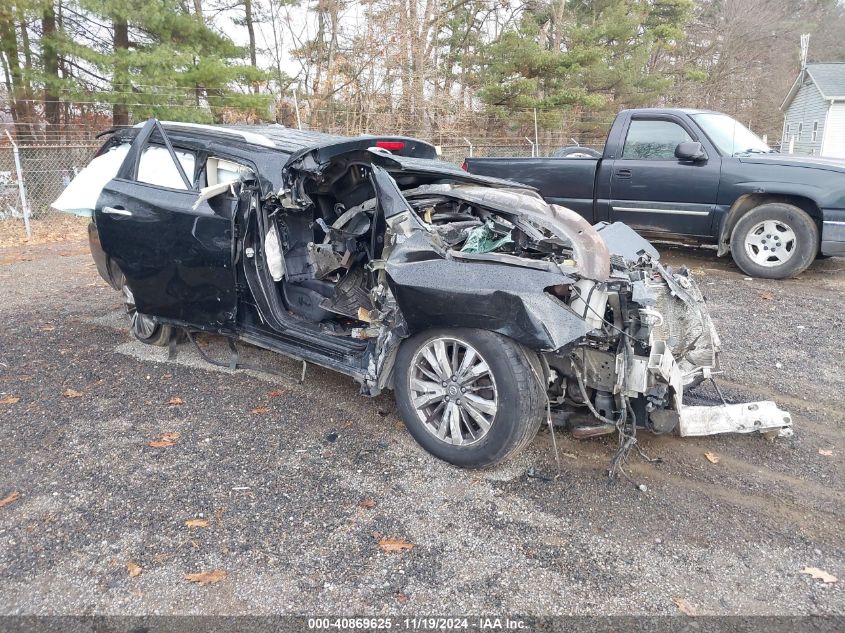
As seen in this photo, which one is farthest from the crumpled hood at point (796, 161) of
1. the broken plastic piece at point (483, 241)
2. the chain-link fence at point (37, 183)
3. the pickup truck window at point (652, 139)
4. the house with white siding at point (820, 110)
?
the house with white siding at point (820, 110)

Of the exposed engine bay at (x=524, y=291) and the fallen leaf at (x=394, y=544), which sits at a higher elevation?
the exposed engine bay at (x=524, y=291)

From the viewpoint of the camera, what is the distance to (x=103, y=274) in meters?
5.84

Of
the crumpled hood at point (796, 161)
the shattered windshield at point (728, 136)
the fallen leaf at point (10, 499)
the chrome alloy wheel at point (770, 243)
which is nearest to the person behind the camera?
the fallen leaf at point (10, 499)

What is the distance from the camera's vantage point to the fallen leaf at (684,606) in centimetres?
245

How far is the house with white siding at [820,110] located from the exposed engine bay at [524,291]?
83.4ft

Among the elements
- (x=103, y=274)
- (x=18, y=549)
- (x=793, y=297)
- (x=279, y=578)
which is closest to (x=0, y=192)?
(x=103, y=274)

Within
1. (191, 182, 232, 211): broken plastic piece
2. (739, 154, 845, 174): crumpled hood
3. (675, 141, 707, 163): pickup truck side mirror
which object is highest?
(675, 141, 707, 163): pickup truck side mirror

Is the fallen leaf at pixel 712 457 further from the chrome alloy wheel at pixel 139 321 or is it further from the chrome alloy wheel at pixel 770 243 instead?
the chrome alloy wheel at pixel 770 243

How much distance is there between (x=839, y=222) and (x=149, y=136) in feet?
23.4

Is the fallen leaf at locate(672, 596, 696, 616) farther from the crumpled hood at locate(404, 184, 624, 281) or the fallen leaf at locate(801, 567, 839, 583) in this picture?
the crumpled hood at locate(404, 184, 624, 281)

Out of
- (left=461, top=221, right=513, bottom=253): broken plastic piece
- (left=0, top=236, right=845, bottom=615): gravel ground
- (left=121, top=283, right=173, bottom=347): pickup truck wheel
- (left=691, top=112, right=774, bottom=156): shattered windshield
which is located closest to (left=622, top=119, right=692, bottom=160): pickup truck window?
(left=691, top=112, right=774, bottom=156): shattered windshield

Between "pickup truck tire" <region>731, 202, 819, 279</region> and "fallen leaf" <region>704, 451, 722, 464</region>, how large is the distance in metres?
4.80

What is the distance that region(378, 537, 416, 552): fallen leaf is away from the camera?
111 inches

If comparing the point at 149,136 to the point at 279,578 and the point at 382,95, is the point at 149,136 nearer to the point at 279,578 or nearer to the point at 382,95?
the point at 279,578
